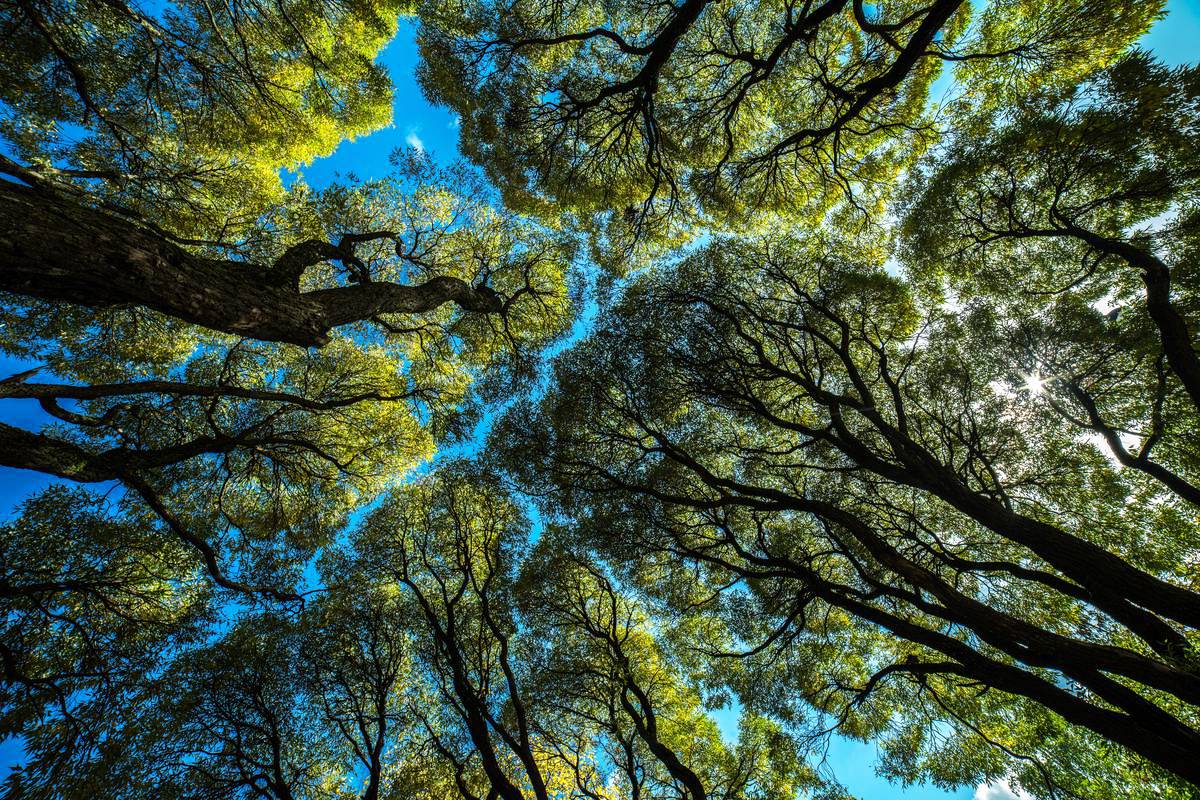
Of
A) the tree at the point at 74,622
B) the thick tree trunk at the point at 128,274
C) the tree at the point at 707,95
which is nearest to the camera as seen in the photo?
the thick tree trunk at the point at 128,274

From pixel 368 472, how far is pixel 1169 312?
682 inches

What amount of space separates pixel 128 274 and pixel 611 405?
8.69 metres

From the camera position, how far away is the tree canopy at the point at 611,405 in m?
7.52

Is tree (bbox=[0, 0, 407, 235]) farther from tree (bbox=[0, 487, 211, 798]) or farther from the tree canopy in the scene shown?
tree (bbox=[0, 487, 211, 798])

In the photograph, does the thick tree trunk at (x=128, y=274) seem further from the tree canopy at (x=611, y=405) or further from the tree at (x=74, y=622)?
the tree at (x=74, y=622)

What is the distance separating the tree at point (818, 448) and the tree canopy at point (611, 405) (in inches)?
4.3

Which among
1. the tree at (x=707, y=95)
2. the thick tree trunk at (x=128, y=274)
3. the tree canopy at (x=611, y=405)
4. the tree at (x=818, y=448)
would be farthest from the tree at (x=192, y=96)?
the tree at (x=818, y=448)

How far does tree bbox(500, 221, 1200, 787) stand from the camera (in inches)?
352

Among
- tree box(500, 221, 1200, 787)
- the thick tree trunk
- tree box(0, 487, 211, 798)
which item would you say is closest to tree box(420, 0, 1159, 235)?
tree box(500, 221, 1200, 787)

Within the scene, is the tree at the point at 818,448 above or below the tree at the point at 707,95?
below

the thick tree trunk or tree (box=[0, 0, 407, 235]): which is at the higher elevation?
tree (box=[0, 0, 407, 235])

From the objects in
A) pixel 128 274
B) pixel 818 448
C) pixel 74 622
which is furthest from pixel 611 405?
pixel 74 622

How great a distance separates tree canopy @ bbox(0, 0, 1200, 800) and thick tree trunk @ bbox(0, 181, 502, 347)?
831 mm

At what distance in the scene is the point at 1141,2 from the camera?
292 inches
